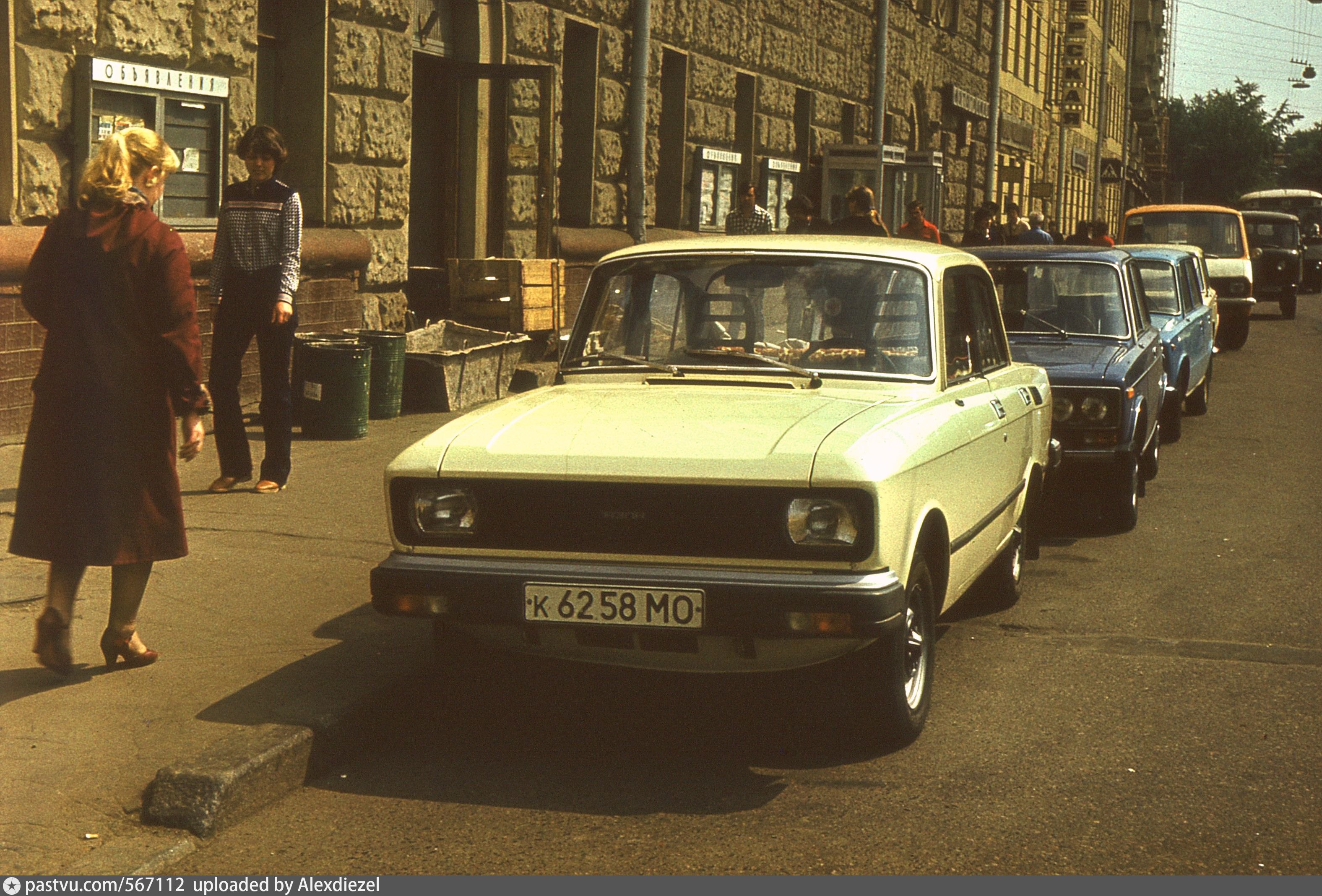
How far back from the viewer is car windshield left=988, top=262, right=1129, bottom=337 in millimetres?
10641

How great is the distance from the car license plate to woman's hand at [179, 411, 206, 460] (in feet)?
4.25

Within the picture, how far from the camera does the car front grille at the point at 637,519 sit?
4.96 meters

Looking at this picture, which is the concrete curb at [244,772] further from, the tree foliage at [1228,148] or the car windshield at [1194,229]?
the tree foliage at [1228,148]

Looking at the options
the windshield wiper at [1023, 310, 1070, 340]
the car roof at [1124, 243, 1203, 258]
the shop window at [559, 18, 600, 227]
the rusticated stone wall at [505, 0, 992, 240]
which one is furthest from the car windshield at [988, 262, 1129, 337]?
the shop window at [559, 18, 600, 227]

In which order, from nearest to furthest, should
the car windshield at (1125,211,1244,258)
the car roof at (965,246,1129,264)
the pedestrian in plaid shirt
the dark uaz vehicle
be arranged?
1. the car roof at (965,246,1129,264)
2. the pedestrian in plaid shirt
3. the car windshield at (1125,211,1244,258)
4. the dark uaz vehicle

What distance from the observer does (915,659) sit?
556 centimetres

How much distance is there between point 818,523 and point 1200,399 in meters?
12.2

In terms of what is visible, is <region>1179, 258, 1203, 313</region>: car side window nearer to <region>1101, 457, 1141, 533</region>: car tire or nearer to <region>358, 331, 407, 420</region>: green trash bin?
<region>1101, 457, 1141, 533</region>: car tire

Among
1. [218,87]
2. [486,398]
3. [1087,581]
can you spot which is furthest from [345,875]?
[486,398]

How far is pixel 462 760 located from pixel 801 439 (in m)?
1.38

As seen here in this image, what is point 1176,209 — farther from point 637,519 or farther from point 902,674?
point 637,519

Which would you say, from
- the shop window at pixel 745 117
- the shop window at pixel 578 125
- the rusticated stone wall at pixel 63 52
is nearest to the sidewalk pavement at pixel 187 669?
the rusticated stone wall at pixel 63 52

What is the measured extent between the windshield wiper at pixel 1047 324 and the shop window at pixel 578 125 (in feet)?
29.0

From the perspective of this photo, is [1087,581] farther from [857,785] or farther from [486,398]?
[486,398]
